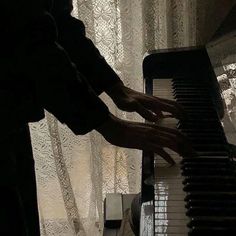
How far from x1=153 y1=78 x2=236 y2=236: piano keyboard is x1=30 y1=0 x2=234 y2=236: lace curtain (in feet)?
1.68

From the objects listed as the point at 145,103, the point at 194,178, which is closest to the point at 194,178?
the point at 194,178

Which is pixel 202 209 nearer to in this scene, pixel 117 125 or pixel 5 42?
pixel 117 125

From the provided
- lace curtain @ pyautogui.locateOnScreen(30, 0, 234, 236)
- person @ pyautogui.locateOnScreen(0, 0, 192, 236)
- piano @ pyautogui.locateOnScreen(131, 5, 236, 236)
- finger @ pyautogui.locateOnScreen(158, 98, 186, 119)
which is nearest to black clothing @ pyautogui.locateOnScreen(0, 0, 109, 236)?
person @ pyautogui.locateOnScreen(0, 0, 192, 236)

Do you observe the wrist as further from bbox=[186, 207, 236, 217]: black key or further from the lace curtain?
the lace curtain

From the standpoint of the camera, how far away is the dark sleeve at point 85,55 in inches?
40.5

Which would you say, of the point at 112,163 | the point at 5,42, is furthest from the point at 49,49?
the point at 112,163

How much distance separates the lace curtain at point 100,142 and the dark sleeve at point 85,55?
0.49 metres

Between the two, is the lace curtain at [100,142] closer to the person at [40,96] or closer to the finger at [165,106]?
the finger at [165,106]

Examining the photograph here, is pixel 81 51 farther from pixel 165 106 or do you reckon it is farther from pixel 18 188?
pixel 18 188

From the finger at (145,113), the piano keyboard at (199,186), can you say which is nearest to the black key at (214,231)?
the piano keyboard at (199,186)

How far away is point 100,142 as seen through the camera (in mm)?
1690

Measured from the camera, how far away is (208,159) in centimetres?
90

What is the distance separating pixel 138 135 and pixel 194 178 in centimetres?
13

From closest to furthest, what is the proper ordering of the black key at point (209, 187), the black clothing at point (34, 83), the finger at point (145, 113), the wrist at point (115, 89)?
the black clothing at point (34, 83) < the black key at point (209, 187) < the finger at point (145, 113) < the wrist at point (115, 89)
